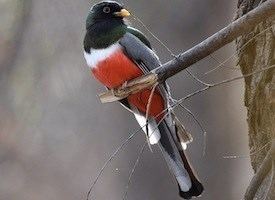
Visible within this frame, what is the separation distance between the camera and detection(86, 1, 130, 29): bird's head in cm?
327

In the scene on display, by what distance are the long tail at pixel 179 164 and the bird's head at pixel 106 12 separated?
1.58ft

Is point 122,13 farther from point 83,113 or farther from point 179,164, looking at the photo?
point 83,113

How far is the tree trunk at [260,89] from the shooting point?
8.99 feet

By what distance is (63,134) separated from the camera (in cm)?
580

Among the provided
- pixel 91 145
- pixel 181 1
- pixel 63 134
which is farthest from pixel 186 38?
pixel 63 134

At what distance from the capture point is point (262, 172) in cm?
252

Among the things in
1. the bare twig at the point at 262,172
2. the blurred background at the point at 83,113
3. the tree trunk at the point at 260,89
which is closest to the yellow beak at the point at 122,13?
the tree trunk at the point at 260,89

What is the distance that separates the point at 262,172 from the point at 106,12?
1020mm

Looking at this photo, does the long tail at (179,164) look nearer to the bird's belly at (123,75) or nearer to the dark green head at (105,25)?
the bird's belly at (123,75)

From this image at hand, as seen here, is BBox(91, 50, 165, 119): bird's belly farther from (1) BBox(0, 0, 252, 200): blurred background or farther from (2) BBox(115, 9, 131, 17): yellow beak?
(1) BBox(0, 0, 252, 200): blurred background

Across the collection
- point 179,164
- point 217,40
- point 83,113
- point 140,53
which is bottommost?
point 83,113

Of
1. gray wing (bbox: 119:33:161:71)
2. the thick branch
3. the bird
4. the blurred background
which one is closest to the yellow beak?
the bird

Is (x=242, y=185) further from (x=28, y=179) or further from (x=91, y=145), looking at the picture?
(x=28, y=179)

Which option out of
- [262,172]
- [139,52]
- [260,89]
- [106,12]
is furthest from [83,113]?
[262,172]
